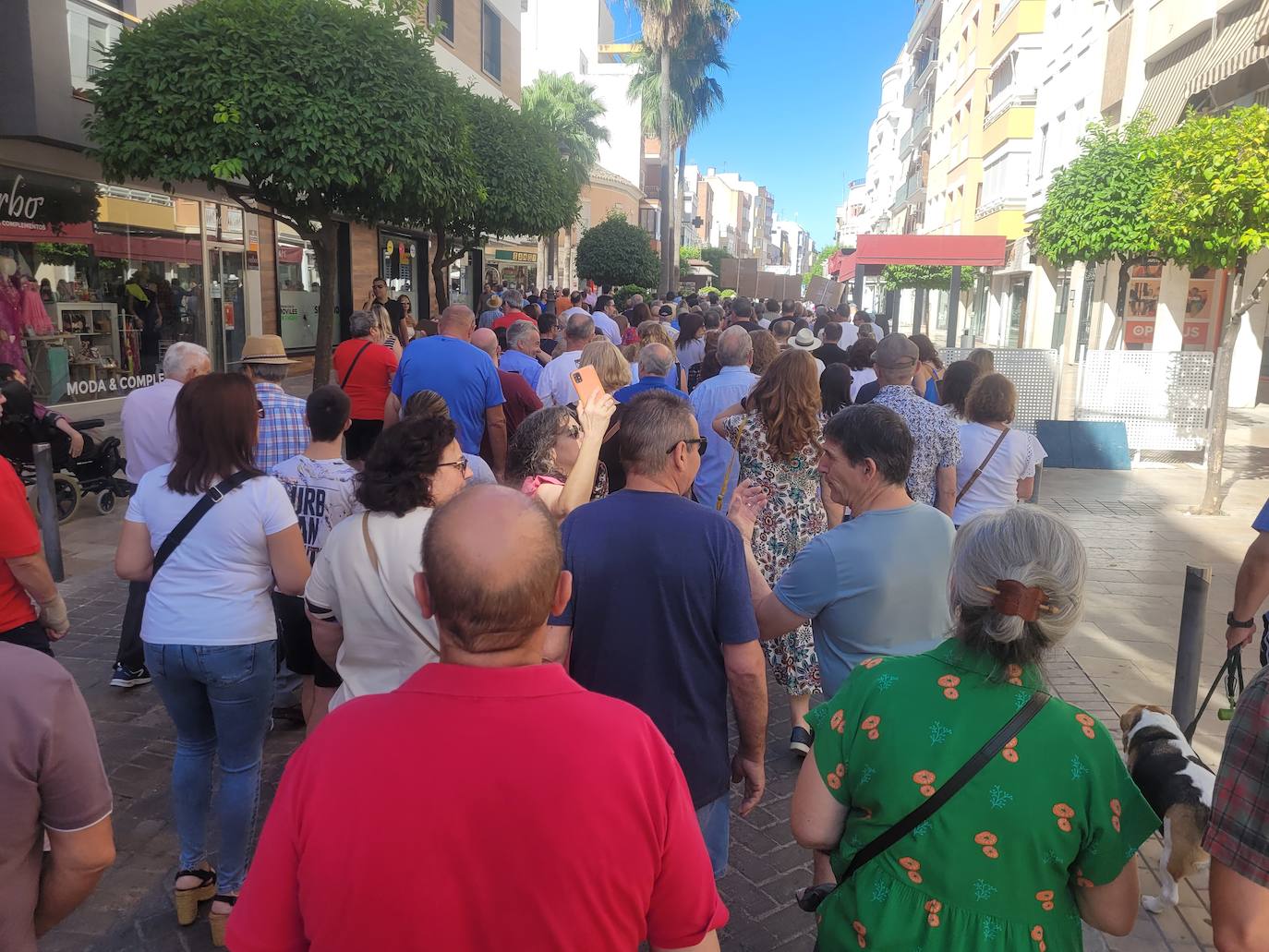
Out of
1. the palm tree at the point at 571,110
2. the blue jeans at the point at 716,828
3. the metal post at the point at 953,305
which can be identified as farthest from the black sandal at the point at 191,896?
the palm tree at the point at 571,110

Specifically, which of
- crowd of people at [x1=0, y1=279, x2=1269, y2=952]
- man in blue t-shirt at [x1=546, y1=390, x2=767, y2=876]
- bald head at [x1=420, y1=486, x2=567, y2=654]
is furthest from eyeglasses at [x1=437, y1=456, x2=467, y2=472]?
bald head at [x1=420, y1=486, x2=567, y2=654]

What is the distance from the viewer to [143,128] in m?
9.23

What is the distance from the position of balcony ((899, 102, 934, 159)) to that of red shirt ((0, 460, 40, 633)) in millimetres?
55821

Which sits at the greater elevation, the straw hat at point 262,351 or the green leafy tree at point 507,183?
the green leafy tree at point 507,183

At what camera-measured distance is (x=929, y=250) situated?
18828 millimetres

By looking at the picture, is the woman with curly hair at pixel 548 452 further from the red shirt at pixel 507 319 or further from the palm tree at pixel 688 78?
the palm tree at pixel 688 78

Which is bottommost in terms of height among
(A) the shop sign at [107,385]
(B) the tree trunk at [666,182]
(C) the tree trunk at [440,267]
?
(A) the shop sign at [107,385]

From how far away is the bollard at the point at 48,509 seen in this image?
6.74 meters

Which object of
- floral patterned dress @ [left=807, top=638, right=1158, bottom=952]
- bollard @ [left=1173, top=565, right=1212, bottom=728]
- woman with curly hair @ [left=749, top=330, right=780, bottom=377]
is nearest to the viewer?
floral patterned dress @ [left=807, top=638, right=1158, bottom=952]

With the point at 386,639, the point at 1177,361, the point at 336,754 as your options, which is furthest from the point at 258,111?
the point at 1177,361

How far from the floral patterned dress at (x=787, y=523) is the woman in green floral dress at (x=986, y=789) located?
9.28 feet

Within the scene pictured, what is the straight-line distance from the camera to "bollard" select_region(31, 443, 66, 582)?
6738 mm

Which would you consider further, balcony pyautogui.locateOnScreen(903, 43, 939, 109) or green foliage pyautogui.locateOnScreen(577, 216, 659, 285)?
balcony pyautogui.locateOnScreen(903, 43, 939, 109)

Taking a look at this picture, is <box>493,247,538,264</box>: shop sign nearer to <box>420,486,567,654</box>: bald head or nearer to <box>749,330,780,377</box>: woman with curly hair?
<box>749,330,780,377</box>: woman with curly hair
